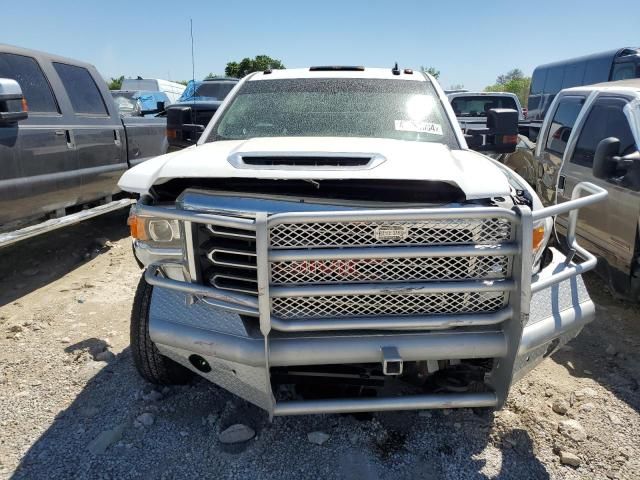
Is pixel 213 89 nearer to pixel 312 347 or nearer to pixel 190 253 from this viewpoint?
pixel 190 253

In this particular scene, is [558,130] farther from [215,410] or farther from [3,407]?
[3,407]

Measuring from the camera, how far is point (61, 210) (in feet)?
17.3

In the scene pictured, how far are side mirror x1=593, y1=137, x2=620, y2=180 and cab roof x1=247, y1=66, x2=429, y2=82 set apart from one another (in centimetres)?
145

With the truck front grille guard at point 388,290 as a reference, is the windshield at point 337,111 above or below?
above

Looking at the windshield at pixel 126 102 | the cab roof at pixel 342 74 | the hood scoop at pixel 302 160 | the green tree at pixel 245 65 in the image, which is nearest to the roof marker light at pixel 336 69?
the cab roof at pixel 342 74

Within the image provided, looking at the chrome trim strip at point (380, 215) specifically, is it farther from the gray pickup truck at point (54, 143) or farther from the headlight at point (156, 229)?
the gray pickup truck at point (54, 143)

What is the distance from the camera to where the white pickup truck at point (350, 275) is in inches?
87.9

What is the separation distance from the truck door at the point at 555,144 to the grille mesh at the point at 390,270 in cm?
358

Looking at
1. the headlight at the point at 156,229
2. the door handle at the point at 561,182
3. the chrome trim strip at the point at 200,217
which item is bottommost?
the door handle at the point at 561,182

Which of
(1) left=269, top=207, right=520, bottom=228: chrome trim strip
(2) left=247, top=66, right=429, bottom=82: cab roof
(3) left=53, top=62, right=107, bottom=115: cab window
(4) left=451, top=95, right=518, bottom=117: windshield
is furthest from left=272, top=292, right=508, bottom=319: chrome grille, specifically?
(4) left=451, top=95, right=518, bottom=117: windshield

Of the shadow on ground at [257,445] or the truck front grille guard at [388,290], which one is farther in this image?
the shadow on ground at [257,445]

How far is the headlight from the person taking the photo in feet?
8.41

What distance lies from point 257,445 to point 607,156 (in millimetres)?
3344

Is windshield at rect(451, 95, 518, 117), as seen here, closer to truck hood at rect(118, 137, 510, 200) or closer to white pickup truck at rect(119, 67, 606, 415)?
truck hood at rect(118, 137, 510, 200)
